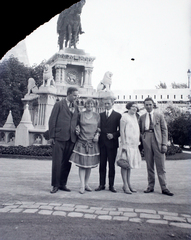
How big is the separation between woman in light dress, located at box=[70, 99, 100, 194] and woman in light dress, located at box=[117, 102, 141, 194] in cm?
51

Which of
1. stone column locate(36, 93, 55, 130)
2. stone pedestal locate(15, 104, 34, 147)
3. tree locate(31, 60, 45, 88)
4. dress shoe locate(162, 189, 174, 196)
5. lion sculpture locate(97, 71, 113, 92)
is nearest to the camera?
dress shoe locate(162, 189, 174, 196)

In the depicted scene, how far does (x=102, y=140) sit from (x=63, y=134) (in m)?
0.80

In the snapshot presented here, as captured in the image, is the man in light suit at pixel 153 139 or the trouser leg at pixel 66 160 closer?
the man in light suit at pixel 153 139

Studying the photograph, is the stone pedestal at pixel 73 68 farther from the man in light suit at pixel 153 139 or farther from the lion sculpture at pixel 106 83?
the man in light suit at pixel 153 139

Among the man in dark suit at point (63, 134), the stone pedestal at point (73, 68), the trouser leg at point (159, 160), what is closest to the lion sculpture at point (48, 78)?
the stone pedestal at point (73, 68)

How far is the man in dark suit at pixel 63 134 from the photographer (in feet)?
19.5

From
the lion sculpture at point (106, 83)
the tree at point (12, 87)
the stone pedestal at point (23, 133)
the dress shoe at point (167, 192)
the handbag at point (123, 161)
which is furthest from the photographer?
the tree at point (12, 87)

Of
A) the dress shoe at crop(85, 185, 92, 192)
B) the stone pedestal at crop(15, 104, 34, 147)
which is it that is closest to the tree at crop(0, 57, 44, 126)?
the stone pedestal at crop(15, 104, 34, 147)

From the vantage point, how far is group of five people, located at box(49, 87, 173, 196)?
19.0 feet

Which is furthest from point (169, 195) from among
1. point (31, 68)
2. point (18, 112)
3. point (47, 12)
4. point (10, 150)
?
point (31, 68)

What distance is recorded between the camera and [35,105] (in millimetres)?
15695

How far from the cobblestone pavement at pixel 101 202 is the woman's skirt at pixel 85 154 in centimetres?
55

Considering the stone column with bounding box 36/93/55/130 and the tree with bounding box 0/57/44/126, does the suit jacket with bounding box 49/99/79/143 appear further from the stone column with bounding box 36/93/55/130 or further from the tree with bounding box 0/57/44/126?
the tree with bounding box 0/57/44/126

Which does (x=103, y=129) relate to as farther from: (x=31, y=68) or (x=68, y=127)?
(x=31, y=68)
